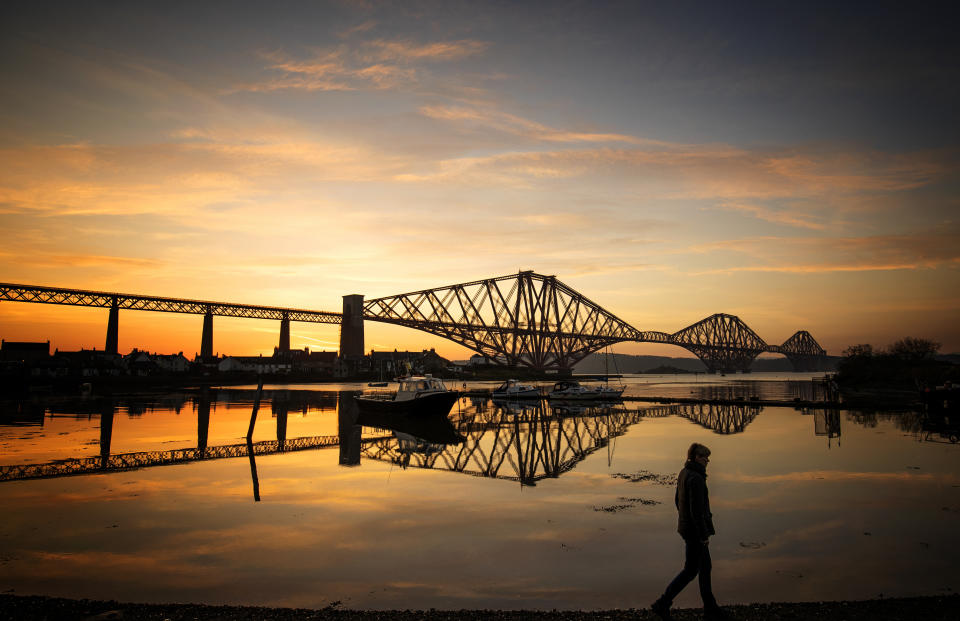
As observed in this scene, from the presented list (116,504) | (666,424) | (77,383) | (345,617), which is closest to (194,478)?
(116,504)

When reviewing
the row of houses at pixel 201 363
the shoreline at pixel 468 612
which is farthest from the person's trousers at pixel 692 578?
the row of houses at pixel 201 363

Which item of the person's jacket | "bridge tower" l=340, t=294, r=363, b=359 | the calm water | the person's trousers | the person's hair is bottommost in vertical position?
the calm water

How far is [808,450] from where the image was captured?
78.5 feet

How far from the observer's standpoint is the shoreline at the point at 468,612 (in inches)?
311

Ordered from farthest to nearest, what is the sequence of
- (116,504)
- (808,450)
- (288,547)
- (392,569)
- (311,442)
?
(311,442), (808,450), (116,504), (288,547), (392,569)

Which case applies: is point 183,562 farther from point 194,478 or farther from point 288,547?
point 194,478

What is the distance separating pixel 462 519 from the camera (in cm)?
1354

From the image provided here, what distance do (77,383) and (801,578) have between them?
9208cm

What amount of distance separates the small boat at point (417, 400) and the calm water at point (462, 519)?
11.0 meters

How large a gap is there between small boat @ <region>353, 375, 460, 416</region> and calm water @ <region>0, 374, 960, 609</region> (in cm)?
1103

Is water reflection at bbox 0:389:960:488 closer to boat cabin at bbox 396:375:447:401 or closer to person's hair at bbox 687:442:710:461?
boat cabin at bbox 396:375:447:401

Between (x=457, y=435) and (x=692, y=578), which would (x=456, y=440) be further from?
(x=692, y=578)

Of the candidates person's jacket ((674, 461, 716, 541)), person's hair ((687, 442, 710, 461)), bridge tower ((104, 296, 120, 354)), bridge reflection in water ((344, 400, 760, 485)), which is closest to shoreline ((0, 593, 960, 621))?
person's jacket ((674, 461, 716, 541))

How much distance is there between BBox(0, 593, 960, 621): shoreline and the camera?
311 inches
